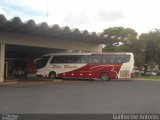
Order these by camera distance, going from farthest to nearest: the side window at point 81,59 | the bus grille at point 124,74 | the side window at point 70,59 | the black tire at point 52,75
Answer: the black tire at point 52,75 < the side window at point 70,59 < the side window at point 81,59 < the bus grille at point 124,74

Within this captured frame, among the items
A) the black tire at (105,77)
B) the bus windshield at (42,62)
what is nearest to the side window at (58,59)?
the bus windshield at (42,62)

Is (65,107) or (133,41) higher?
(133,41)

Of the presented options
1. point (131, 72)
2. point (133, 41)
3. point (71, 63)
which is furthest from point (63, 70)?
point (133, 41)

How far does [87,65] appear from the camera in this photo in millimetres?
37281

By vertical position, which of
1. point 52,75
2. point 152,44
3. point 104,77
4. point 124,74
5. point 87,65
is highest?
point 152,44

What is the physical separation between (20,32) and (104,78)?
32.3 ft

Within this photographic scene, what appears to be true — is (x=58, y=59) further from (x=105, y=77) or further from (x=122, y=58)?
(x=122, y=58)

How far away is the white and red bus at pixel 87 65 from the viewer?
3591cm

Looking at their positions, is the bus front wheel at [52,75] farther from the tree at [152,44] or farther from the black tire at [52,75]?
the tree at [152,44]

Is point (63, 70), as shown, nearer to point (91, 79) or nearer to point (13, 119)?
point (91, 79)

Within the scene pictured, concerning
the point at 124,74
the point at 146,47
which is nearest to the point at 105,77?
the point at 124,74

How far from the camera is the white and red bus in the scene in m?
35.9

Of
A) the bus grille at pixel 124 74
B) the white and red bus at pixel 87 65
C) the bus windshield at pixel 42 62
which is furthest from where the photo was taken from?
the bus windshield at pixel 42 62

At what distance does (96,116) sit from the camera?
1105 cm
